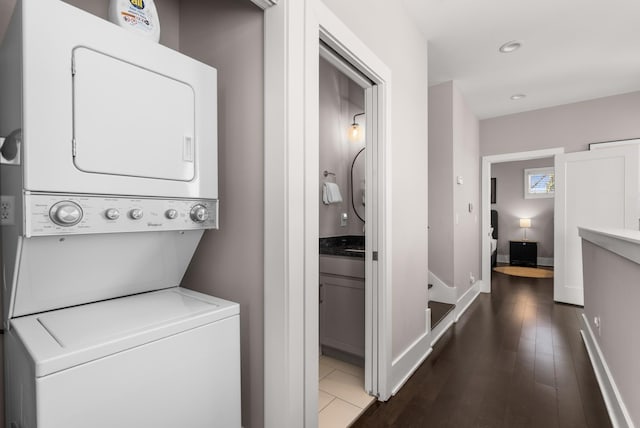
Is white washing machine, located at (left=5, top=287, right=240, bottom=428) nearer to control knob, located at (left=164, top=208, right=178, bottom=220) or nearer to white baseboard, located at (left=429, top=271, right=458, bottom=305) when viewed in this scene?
control knob, located at (left=164, top=208, right=178, bottom=220)

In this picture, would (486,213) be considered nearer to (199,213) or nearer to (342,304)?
(342,304)

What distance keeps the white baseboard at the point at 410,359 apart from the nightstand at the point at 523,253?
539 centimetres

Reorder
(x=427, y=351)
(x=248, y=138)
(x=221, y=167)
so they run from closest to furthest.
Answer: (x=248, y=138)
(x=221, y=167)
(x=427, y=351)

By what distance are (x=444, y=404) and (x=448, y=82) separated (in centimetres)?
316

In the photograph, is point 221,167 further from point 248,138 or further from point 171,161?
point 171,161

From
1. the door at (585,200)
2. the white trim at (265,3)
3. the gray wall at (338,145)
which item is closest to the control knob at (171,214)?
the white trim at (265,3)

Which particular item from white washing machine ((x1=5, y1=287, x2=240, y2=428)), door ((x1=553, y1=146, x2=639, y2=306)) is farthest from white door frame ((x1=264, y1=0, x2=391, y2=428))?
door ((x1=553, y1=146, x2=639, y2=306))

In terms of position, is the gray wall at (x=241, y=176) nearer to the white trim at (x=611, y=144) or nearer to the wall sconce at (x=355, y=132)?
the wall sconce at (x=355, y=132)

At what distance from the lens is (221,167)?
1.44m

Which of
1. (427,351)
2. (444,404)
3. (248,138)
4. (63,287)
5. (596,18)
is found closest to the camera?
(63,287)

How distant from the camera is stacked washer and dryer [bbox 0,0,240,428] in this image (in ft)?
2.68

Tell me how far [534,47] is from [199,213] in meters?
3.25

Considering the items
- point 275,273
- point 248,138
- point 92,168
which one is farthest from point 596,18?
point 92,168

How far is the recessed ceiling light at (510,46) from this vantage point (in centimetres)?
276
